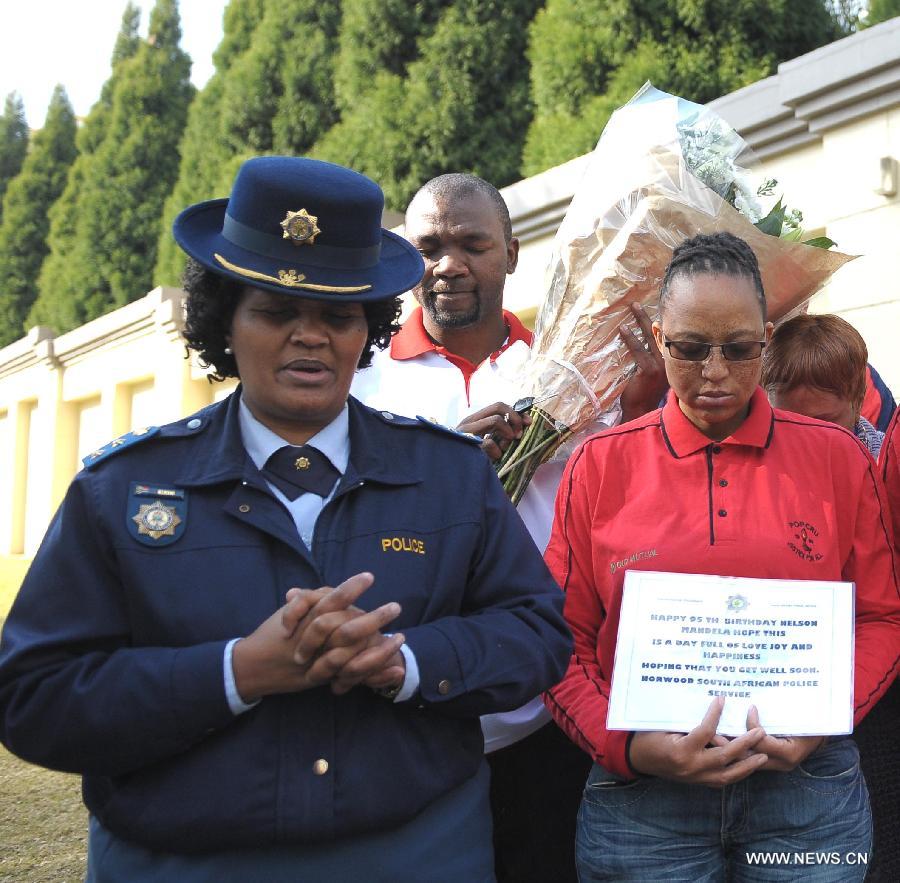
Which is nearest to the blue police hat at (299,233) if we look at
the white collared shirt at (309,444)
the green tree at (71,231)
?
the white collared shirt at (309,444)

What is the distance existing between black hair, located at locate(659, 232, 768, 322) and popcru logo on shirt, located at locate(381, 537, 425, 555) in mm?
848

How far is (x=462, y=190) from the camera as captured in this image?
3070 millimetres

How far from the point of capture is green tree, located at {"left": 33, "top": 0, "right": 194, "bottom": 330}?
2113cm

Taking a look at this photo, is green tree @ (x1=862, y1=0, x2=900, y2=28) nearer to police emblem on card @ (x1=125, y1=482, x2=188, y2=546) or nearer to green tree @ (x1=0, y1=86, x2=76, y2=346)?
police emblem on card @ (x1=125, y1=482, x2=188, y2=546)

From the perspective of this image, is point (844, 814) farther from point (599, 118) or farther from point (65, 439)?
point (65, 439)

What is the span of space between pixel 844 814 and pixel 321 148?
549 inches

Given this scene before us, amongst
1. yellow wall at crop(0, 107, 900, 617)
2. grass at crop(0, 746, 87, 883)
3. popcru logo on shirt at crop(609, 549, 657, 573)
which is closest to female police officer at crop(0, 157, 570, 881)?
popcru logo on shirt at crop(609, 549, 657, 573)

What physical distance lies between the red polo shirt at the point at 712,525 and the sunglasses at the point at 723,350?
0.12 m

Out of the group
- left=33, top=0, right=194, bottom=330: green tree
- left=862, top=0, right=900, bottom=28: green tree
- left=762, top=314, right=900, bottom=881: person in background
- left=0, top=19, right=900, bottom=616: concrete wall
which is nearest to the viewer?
left=762, top=314, right=900, bottom=881: person in background

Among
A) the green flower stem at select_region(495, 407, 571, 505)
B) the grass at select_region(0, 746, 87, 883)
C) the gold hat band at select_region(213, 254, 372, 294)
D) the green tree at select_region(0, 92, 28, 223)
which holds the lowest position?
the grass at select_region(0, 746, 87, 883)

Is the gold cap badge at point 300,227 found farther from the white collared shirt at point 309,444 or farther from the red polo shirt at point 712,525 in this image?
the red polo shirt at point 712,525

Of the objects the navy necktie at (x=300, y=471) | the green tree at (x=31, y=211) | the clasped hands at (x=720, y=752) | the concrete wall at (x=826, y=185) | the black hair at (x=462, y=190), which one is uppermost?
the green tree at (x=31, y=211)

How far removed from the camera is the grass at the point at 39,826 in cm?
420

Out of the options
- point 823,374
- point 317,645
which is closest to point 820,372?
point 823,374
